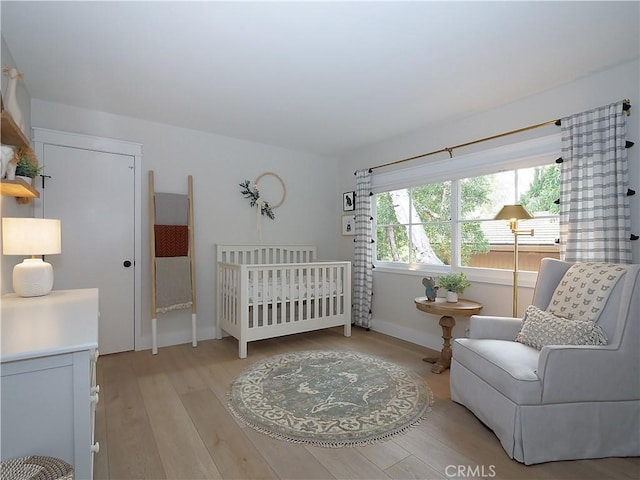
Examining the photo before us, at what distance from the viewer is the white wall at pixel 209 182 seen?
10.2ft

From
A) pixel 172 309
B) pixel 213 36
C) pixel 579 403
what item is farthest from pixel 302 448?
pixel 213 36

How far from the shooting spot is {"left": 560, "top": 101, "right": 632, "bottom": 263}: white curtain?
2.10 metres

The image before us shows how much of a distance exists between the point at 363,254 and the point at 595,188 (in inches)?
89.0

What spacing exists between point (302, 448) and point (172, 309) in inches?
81.4

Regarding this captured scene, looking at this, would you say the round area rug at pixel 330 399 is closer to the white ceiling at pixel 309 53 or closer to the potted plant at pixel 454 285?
the potted plant at pixel 454 285

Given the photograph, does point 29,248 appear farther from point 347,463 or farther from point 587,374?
point 587,374

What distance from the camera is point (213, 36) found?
1840 millimetres

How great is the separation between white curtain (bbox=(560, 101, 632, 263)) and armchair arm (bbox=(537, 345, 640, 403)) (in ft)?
2.57

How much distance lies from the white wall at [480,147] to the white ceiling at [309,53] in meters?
0.11

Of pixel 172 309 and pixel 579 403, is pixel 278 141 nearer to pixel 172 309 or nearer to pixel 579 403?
pixel 172 309

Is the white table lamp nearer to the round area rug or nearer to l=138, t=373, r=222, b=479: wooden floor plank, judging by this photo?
l=138, t=373, r=222, b=479: wooden floor plank

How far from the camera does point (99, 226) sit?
119 inches

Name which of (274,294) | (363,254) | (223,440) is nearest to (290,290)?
(274,294)

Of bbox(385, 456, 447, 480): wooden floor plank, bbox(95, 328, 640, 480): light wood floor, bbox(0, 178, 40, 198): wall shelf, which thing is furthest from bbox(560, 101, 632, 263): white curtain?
bbox(0, 178, 40, 198): wall shelf
